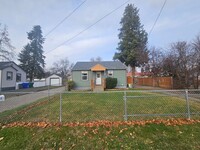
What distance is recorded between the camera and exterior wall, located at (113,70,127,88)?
75.6 ft

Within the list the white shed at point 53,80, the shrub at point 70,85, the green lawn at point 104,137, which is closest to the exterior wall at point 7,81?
the shrub at point 70,85

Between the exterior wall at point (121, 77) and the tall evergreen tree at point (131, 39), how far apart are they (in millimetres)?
10125

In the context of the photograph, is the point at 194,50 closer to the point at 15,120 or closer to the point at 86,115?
the point at 86,115

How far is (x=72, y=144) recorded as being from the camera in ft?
15.1

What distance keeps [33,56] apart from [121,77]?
90.5 feet

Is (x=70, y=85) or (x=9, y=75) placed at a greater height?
(x=9, y=75)

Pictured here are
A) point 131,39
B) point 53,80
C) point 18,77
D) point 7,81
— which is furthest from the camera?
point 53,80

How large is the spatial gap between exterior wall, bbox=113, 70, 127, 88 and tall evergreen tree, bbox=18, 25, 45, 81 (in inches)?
1009

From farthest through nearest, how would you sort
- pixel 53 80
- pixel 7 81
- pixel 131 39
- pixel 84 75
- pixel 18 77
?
1. pixel 53 80
2. pixel 131 39
3. pixel 18 77
4. pixel 7 81
5. pixel 84 75

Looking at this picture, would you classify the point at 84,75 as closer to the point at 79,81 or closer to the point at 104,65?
the point at 79,81

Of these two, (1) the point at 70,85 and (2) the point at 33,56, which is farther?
(2) the point at 33,56

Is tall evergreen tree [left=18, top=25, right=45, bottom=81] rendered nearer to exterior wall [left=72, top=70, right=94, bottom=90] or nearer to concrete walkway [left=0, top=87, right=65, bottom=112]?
exterior wall [left=72, top=70, right=94, bottom=90]

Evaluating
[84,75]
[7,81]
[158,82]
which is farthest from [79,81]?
[158,82]

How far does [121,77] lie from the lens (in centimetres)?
2314
